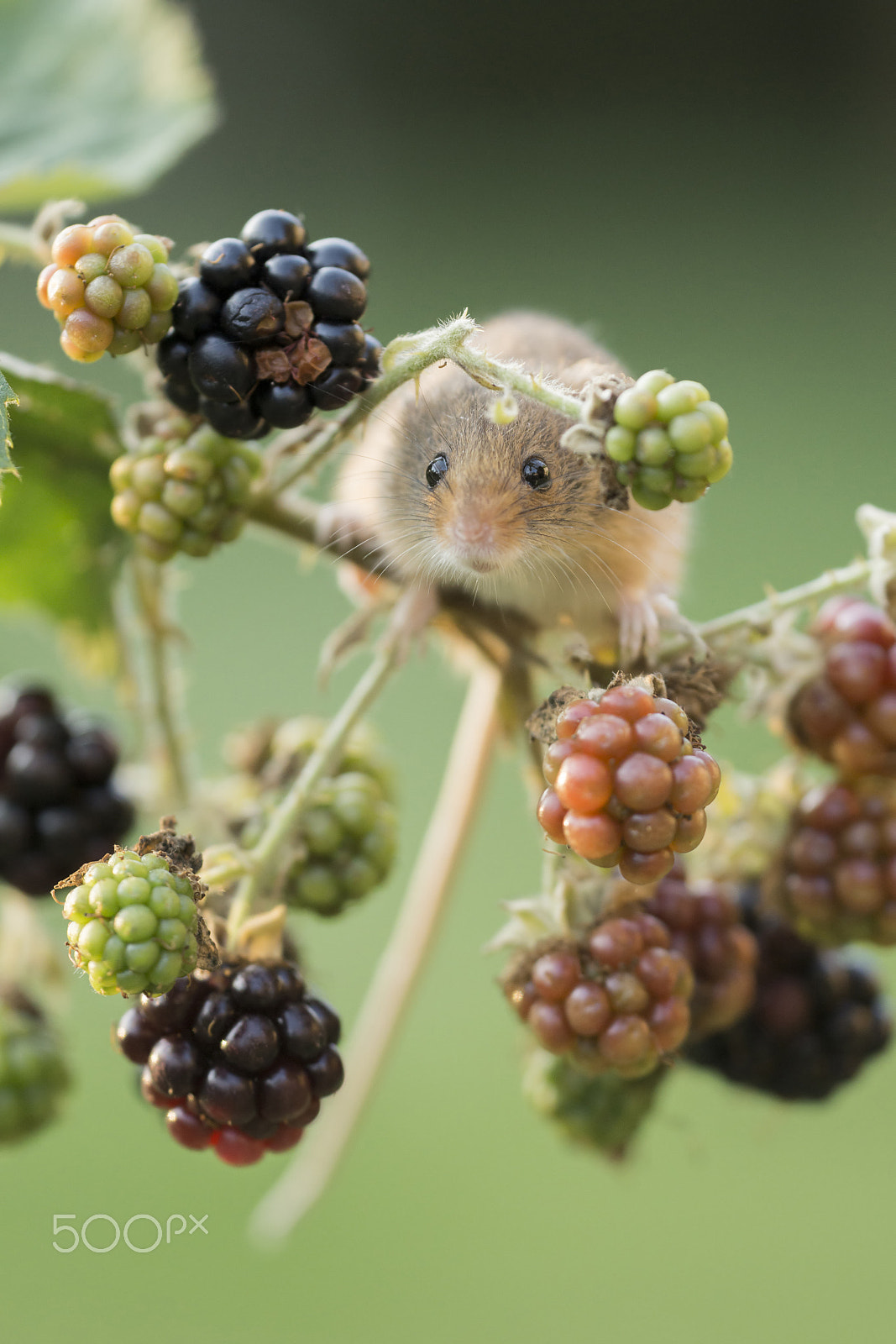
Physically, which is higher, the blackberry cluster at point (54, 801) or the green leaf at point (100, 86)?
the green leaf at point (100, 86)

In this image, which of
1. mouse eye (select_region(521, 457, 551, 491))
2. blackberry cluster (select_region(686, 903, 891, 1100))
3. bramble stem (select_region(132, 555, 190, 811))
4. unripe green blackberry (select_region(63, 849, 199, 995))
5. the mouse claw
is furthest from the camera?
blackberry cluster (select_region(686, 903, 891, 1100))

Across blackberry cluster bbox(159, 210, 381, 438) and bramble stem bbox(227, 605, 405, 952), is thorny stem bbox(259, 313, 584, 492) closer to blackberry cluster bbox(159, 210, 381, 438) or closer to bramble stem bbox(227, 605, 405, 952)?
blackberry cluster bbox(159, 210, 381, 438)

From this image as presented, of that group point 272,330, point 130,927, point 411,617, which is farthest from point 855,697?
point 130,927

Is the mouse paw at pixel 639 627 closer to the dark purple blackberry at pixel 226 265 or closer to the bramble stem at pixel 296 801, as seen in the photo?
the bramble stem at pixel 296 801

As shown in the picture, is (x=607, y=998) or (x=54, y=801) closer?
(x=607, y=998)

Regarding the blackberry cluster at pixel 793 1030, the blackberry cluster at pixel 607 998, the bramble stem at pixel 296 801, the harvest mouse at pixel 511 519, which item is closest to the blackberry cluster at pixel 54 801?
the bramble stem at pixel 296 801

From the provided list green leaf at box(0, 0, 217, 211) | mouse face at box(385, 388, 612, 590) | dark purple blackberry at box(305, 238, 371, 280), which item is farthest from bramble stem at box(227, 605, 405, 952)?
green leaf at box(0, 0, 217, 211)

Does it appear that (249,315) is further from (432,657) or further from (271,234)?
(432,657)
